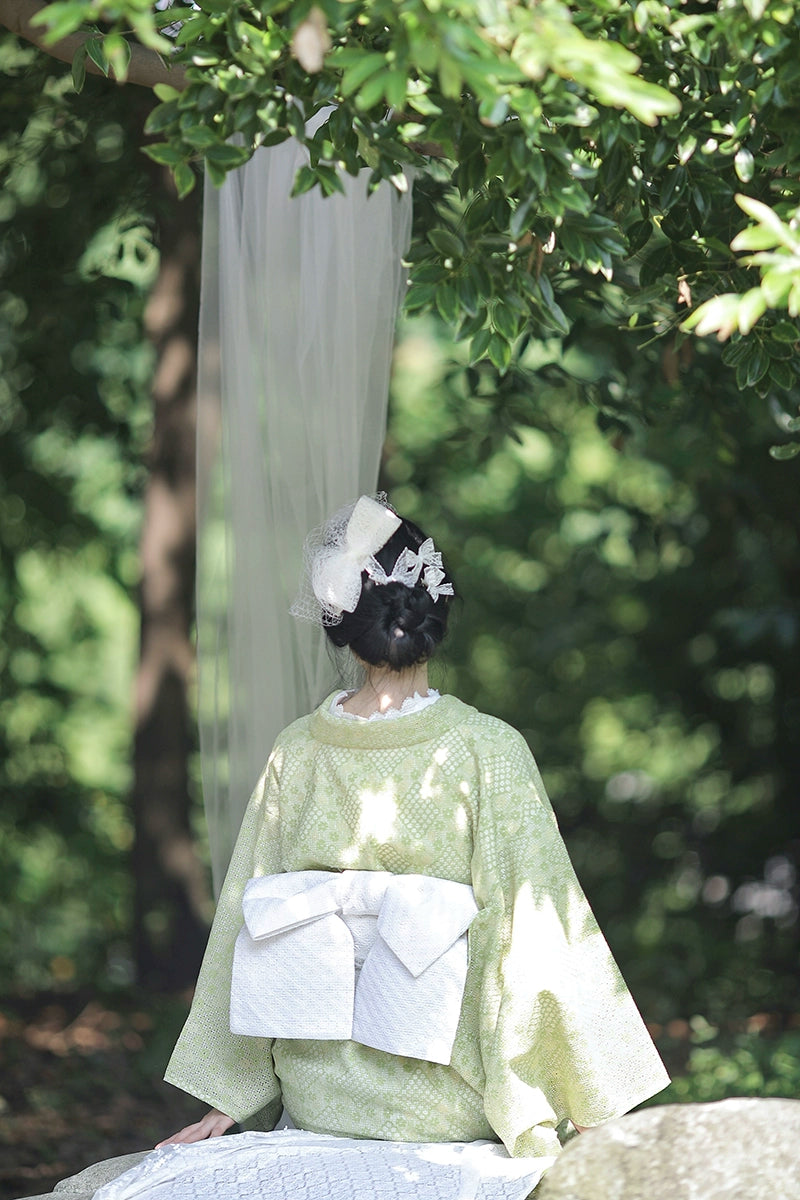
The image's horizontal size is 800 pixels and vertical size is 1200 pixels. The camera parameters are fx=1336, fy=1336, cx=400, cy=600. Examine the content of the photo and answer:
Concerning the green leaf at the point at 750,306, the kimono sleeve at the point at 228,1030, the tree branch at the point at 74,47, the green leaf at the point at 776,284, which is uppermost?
the green leaf at the point at 776,284

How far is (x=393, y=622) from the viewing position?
6.48ft

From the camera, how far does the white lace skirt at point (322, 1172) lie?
1624 mm

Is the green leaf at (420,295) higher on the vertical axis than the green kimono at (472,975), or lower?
higher

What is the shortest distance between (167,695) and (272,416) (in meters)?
2.31

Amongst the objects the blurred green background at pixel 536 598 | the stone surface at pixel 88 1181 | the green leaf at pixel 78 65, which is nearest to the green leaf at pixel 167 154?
the green leaf at pixel 78 65

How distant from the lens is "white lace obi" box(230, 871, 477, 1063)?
5.92 ft

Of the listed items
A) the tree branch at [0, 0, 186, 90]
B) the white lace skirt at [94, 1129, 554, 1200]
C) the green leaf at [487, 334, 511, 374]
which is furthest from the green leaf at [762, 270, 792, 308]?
the tree branch at [0, 0, 186, 90]

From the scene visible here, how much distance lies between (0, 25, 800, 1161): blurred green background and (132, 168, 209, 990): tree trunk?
0.09 m

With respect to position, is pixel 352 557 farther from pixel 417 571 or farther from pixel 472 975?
pixel 472 975

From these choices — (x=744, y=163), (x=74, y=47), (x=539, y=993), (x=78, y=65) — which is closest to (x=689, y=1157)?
(x=539, y=993)

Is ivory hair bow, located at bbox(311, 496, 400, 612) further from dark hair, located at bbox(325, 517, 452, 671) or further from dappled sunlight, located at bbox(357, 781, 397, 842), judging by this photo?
dappled sunlight, located at bbox(357, 781, 397, 842)

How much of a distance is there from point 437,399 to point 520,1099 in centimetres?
486

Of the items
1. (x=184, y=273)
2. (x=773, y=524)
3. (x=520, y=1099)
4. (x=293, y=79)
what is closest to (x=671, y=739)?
(x=773, y=524)

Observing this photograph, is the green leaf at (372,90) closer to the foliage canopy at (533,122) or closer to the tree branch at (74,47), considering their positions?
the foliage canopy at (533,122)
